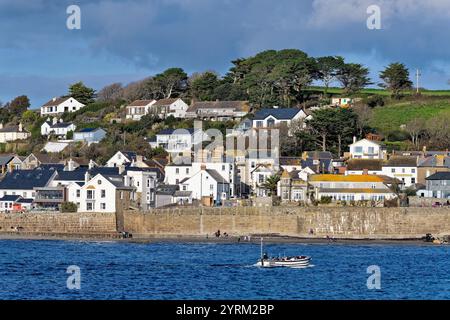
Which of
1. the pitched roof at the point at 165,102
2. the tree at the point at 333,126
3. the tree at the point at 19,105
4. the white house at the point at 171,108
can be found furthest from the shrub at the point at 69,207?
the tree at the point at 19,105

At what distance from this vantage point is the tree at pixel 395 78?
4136 inches

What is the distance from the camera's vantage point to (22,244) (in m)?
65.8

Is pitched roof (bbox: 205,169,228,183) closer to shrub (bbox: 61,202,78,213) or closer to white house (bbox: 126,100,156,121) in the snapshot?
shrub (bbox: 61,202,78,213)

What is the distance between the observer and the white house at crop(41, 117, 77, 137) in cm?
10506

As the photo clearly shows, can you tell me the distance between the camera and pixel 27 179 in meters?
80.4

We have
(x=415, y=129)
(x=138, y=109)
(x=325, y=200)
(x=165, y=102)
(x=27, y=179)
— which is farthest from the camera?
(x=138, y=109)

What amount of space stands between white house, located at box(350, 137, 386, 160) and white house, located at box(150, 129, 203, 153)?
13.5 meters

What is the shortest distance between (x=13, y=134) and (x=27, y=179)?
29.0 metres

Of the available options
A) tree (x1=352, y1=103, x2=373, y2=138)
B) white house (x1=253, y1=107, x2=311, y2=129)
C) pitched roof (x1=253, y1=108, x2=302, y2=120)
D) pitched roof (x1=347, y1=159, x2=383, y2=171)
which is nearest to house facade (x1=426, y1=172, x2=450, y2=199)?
pitched roof (x1=347, y1=159, x2=383, y2=171)

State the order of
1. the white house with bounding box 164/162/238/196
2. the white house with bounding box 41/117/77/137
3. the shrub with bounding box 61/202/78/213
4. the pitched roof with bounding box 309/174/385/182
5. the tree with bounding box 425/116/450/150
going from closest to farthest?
the shrub with bounding box 61/202/78/213, the pitched roof with bounding box 309/174/385/182, the white house with bounding box 164/162/238/196, the tree with bounding box 425/116/450/150, the white house with bounding box 41/117/77/137

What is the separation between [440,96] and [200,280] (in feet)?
215

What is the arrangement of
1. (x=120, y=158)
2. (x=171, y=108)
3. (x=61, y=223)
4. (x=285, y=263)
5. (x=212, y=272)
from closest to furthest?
(x=212, y=272)
(x=285, y=263)
(x=61, y=223)
(x=120, y=158)
(x=171, y=108)

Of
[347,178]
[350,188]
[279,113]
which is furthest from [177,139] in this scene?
[350,188]

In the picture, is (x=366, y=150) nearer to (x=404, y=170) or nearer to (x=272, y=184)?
(x=404, y=170)
